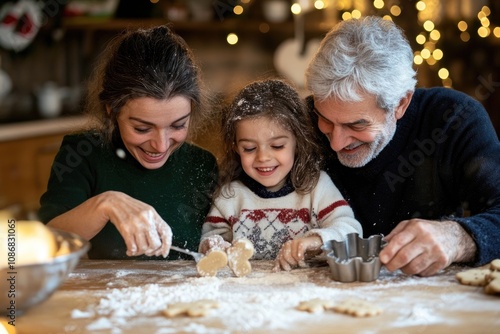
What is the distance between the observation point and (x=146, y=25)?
502 centimetres

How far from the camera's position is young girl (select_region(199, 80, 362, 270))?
7.31 feet

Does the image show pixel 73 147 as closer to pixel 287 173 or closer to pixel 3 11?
→ pixel 287 173

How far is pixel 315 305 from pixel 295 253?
38 centimetres

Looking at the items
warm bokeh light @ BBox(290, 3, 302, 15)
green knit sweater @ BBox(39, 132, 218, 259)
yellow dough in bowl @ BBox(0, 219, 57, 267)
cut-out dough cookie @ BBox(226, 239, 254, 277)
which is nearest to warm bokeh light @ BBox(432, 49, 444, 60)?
warm bokeh light @ BBox(290, 3, 302, 15)

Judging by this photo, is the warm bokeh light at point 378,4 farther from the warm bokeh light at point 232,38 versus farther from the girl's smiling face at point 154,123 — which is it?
the girl's smiling face at point 154,123

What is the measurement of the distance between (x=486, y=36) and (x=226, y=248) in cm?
319

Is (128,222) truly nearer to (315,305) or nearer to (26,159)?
(315,305)

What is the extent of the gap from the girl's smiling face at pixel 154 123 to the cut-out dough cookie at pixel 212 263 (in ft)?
1.40

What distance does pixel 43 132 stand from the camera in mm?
4648

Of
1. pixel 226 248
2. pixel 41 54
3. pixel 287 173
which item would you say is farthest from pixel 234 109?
pixel 41 54

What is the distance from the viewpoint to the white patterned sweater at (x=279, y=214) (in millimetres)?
2277

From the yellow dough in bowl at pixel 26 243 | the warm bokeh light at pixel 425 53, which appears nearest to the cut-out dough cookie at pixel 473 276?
the yellow dough in bowl at pixel 26 243

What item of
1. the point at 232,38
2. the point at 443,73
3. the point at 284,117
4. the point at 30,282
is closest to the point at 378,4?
the point at 443,73

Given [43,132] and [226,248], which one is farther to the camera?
[43,132]
